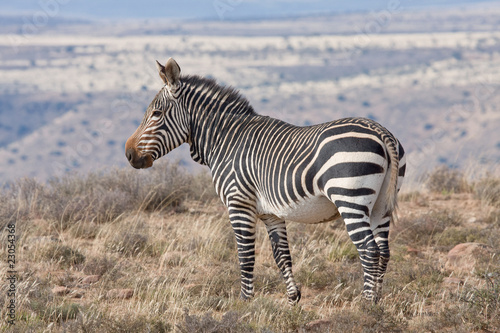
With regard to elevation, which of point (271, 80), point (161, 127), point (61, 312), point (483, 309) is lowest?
point (61, 312)

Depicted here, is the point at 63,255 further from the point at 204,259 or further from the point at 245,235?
the point at 245,235

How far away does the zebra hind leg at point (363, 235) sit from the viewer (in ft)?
16.7

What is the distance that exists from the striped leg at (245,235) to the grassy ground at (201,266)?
0.25 metres

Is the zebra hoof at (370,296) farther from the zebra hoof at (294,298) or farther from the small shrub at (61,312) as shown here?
the small shrub at (61,312)

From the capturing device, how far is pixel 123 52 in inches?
4555

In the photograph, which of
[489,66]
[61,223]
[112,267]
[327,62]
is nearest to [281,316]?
[112,267]

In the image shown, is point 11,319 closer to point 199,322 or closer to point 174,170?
point 199,322

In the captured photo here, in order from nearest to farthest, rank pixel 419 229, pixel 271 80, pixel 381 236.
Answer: pixel 381 236 → pixel 419 229 → pixel 271 80

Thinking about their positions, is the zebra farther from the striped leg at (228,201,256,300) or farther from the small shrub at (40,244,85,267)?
the small shrub at (40,244,85,267)

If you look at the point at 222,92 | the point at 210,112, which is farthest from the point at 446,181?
the point at 210,112

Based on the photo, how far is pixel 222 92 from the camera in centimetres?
671

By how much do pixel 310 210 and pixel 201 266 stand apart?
2.68 m

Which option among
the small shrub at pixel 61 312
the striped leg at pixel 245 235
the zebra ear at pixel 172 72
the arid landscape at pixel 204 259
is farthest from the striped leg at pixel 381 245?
the small shrub at pixel 61 312

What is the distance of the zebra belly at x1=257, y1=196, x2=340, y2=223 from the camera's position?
17.9ft
